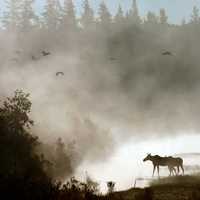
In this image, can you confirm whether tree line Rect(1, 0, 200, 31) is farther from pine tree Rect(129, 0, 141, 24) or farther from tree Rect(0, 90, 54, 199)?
tree Rect(0, 90, 54, 199)

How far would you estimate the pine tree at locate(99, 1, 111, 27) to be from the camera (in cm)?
16662

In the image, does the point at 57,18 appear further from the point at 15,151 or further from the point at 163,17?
the point at 15,151

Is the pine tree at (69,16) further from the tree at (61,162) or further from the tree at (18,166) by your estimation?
the tree at (18,166)

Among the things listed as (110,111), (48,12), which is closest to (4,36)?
(48,12)

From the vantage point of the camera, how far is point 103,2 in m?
176

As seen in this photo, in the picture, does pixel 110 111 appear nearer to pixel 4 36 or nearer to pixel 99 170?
pixel 99 170

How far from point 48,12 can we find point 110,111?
77.2 metres

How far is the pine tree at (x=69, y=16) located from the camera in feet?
538

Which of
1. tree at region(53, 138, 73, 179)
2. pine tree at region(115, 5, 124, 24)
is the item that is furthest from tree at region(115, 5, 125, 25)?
tree at region(53, 138, 73, 179)

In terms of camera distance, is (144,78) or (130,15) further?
(130,15)

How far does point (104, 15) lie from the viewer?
169750 mm

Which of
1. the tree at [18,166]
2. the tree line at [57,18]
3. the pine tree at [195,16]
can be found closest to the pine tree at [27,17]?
the tree line at [57,18]

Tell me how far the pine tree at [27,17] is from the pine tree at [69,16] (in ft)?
32.0

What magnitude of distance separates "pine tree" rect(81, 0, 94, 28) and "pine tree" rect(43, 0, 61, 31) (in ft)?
29.8
